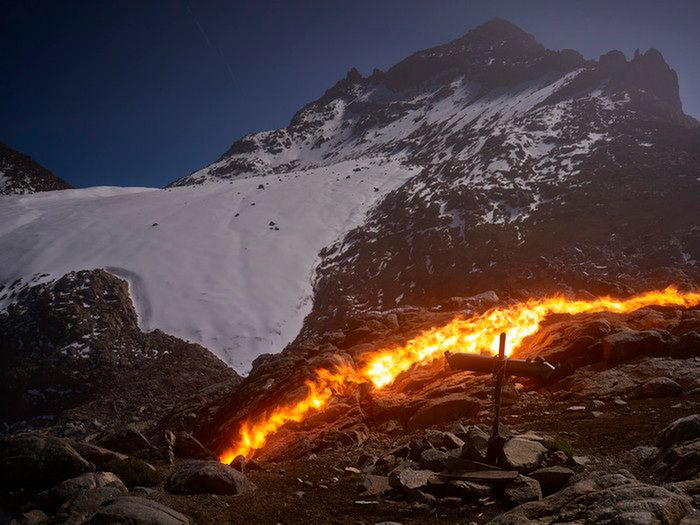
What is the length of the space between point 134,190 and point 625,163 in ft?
270

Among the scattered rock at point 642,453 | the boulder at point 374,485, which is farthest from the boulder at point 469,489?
the scattered rock at point 642,453

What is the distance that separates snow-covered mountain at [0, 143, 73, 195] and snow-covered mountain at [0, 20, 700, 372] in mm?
11407

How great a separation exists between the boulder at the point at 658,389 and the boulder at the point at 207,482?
1305cm

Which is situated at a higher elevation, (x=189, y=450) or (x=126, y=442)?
(x=126, y=442)

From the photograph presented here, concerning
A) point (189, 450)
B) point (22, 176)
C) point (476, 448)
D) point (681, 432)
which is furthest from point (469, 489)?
point (22, 176)

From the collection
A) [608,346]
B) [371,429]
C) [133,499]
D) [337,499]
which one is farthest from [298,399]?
[608,346]

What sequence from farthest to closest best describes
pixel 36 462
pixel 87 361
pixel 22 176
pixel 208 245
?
pixel 22 176 → pixel 208 245 → pixel 87 361 → pixel 36 462

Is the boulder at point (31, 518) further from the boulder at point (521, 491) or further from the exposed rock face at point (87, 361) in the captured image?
the exposed rock face at point (87, 361)

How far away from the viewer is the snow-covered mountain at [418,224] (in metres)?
41.3

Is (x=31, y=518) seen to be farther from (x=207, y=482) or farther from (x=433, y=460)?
(x=433, y=460)

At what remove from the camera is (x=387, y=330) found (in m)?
26.6

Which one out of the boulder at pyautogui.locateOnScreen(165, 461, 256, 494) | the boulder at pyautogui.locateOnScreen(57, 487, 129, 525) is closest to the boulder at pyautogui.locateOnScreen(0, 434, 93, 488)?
the boulder at pyautogui.locateOnScreen(57, 487, 129, 525)

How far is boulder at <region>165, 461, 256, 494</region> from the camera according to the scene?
11.0 m

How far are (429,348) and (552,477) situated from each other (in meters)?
15.3
